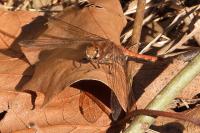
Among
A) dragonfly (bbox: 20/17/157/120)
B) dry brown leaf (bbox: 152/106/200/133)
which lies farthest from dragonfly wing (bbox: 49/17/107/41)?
dry brown leaf (bbox: 152/106/200/133)

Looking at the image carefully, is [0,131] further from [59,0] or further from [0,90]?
[59,0]

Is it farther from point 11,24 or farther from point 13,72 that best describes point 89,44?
point 11,24

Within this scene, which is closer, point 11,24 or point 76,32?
point 76,32

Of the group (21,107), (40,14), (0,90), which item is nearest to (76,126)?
(21,107)

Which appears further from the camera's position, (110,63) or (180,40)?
(180,40)

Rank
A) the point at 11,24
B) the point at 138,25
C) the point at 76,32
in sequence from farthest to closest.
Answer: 1. the point at 11,24
2. the point at 138,25
3. the point at 76,32

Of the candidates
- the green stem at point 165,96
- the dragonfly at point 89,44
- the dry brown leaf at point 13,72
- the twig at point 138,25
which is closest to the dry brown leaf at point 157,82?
the dragonfly at point 89,44

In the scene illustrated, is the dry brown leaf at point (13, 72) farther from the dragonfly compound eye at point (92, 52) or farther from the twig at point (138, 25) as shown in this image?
the twig at point (138, 25)

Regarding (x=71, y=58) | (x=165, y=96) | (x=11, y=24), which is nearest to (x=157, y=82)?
(x=165, y=96)
